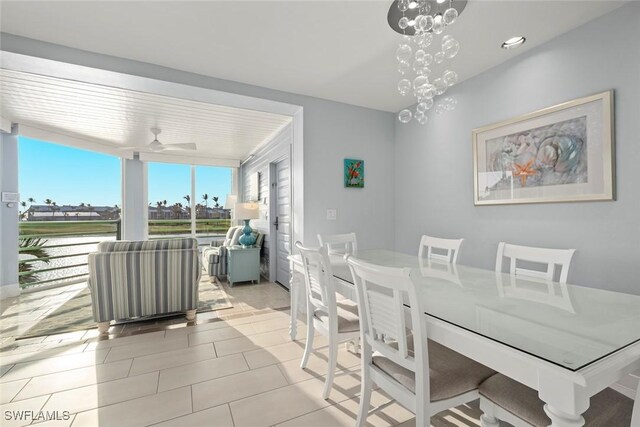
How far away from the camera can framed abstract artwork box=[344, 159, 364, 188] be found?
11.8 feet

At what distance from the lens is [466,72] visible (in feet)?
9.13

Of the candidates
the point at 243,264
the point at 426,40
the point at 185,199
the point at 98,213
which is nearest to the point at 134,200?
→ the point at 98,213

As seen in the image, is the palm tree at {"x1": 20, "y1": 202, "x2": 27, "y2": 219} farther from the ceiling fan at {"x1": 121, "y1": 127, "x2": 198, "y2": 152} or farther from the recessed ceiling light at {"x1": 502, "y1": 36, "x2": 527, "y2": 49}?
the recessed ceiling light at {"x1": 502, "y1": 36, "x2": 527, "y2": 49}

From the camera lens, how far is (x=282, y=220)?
177 inches

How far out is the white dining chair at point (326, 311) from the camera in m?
1.72

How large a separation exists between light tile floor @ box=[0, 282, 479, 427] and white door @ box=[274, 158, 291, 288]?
4.80 ft

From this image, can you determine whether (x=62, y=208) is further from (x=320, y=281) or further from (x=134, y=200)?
(x=320, y=281)

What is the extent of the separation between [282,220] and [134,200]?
145 inches

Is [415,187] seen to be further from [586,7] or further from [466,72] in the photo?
[586,7]

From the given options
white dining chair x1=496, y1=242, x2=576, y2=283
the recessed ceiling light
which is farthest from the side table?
the recessed ceiling light

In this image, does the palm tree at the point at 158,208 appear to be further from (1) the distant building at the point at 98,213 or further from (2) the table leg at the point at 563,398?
(2) the table leg at the point at 563,398

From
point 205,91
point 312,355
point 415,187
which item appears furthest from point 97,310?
point 415,187

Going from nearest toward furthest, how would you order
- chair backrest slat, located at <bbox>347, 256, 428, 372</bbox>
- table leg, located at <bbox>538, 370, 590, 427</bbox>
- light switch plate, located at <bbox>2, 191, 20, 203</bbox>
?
1. table leg, located at <bbox>538, 370, 590, 427</bbox>
2. chair backrest slat, located at <bbox>347, 256, 428, 372</bbox>
3. light switch plate, located at <bbox>2, 191, 20, 203</bbox>

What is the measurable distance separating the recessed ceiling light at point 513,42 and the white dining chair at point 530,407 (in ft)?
8.09
